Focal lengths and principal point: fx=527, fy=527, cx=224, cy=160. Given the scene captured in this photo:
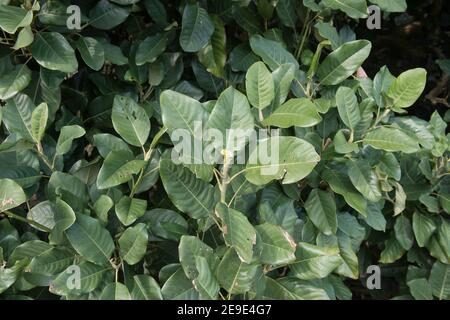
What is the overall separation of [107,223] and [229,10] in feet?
2.11

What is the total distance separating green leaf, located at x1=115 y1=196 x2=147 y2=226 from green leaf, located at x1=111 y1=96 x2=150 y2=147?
4.8 inches

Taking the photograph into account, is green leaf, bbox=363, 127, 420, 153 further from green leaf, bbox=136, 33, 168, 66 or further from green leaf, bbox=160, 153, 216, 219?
green leaf, bbox=136, 33, 168, 66

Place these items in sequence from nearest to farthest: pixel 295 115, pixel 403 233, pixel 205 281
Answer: pixel 205 281, pixel 295 115, pixel 403 233

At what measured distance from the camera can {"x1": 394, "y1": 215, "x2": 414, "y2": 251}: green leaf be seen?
1.37 meters

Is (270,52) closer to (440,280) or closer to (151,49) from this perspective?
(151,49)

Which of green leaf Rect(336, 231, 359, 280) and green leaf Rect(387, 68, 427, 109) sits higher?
green leaf Rect(387, 68, 427, 109)

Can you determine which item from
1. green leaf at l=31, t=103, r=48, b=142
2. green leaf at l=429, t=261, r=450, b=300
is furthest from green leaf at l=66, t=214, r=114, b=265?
green leaf at l=429, t=261, r=450, b=300

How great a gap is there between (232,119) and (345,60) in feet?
1.28

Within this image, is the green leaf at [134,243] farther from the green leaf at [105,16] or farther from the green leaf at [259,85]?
the green leaf at [105,16]

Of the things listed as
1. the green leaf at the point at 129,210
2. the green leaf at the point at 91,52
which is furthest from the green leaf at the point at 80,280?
the green leaf at the point at 91,52

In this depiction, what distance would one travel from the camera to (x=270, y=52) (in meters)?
1.23

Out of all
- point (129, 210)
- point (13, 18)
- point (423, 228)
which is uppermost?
point (13, 18)

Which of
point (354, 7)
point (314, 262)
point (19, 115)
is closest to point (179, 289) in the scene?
point (314, 262)
